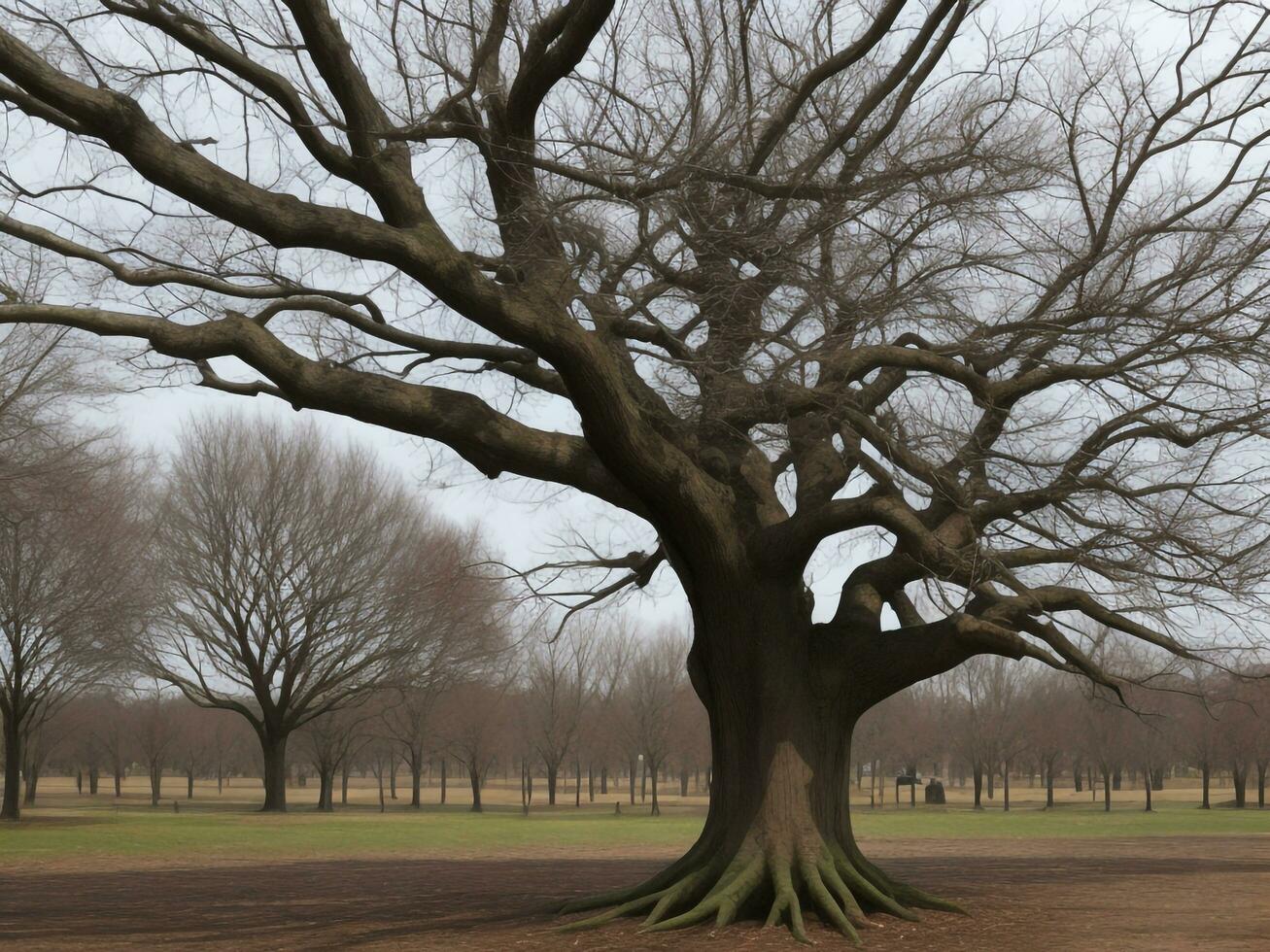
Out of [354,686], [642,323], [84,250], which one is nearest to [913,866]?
[642,323]

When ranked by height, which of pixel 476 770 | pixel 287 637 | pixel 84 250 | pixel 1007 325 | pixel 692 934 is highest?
pixel 84 250

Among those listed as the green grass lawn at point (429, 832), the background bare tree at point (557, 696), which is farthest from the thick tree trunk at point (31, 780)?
the background bare tree at point (557, 696)

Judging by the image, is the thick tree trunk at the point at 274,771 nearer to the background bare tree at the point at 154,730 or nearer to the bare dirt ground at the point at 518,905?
the background bare tree at the point at 154,730

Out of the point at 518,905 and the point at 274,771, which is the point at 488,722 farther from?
the point at 518,905

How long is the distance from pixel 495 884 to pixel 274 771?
25.3m

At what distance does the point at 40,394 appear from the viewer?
2000cm

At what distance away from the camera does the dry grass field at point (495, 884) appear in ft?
32.4

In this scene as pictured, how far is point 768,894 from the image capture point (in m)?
10.5

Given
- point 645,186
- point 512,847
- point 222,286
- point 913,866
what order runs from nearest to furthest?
point 645,186
point 222,286
point 913,866
point 512,847

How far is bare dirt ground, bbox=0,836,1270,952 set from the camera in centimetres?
969

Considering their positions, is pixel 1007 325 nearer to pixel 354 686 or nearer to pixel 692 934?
pixel 692 934

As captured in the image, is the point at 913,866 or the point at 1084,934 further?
the point at 913,866

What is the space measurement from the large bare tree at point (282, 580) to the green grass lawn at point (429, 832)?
427cm

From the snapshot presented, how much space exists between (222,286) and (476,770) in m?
40.4
